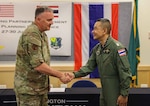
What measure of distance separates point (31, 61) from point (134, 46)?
2.44 meters

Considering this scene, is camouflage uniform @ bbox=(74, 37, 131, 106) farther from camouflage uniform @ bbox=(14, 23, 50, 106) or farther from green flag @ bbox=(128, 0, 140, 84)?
green flag @ bbox=(128, 0, 140, 84)

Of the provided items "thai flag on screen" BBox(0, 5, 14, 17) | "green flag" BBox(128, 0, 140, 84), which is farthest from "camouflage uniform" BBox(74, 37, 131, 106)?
"thai flag on screen" BBox(0, 5, 14, 17)

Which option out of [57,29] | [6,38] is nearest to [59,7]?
[57,29]

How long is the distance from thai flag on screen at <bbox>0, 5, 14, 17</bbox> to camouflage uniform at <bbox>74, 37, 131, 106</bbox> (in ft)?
7.34

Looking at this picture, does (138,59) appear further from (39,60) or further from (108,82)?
(39,60)

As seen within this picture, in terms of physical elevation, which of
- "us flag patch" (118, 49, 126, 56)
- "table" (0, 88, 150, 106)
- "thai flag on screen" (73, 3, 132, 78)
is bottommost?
"table" (0, 88, 150, 106)

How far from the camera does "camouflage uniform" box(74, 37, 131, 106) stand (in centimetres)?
234

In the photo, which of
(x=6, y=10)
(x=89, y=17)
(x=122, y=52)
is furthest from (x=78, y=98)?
(x=6, y=10)

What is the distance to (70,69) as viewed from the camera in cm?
430

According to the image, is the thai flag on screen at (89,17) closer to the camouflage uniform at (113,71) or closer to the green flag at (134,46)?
the green flag at (134,46)

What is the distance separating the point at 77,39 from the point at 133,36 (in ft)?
3.17

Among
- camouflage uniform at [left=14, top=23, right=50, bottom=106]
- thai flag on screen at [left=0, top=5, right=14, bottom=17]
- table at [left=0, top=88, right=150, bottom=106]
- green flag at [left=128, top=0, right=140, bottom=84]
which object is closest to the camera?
camouflage uniform at [left=14, top=23, right=50, bottom=106]

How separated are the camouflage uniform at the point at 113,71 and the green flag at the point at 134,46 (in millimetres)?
1698

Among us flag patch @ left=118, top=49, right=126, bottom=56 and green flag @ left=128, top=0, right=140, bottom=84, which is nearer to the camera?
us flag patch @ left=118, top=49, right=126, bottom=56
